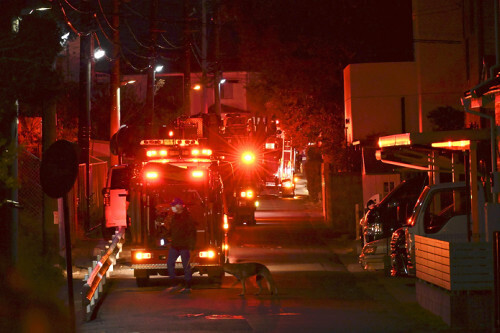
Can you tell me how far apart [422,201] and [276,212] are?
95.4 ft

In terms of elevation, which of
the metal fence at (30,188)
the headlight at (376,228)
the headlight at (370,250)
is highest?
the metal fence at (30,188)

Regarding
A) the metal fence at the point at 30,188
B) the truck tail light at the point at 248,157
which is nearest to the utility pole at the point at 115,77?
the truck tail light at the point at 248,157

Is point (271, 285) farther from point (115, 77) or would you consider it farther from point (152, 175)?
point (115, 77)

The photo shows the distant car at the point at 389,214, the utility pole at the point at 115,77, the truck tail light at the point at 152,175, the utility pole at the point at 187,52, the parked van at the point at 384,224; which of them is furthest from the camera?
the utility pole at the point at 187,52

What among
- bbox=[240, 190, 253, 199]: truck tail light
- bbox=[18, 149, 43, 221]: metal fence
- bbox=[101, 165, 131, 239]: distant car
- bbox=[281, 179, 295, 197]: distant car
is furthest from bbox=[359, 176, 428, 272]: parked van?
bbox=[281, 179, 295, 197]: distant car

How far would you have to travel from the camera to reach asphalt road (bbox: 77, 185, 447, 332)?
40.4 ft

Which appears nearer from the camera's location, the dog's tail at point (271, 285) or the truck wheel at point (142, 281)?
the dog's tail at point (271, 285)

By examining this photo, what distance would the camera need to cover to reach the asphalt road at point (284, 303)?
12.3 m

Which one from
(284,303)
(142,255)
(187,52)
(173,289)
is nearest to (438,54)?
(187,52)

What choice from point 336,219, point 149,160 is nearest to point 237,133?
point 336,219

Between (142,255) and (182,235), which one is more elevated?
(182,235)

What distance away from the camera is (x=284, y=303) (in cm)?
1464

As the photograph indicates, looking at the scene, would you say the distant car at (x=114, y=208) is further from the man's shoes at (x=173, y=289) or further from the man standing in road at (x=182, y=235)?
the man standing in road at (x=182, y=235)

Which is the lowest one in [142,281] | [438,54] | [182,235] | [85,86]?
[142,281]
